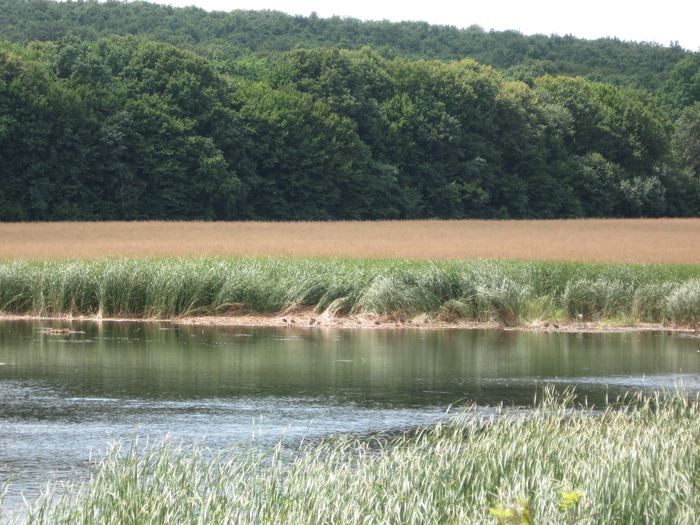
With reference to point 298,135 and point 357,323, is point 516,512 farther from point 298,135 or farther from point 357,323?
point 298,135

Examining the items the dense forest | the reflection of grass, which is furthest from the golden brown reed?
the reflection of grass

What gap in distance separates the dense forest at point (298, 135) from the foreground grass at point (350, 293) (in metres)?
31.6

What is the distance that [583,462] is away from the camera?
798cm

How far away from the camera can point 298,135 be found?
6606 centimetres

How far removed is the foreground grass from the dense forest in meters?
31.6

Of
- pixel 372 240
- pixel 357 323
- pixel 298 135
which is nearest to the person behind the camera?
pixel 357 323

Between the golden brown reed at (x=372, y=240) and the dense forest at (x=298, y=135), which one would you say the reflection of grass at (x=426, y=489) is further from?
the dense forest at (x=298, y=135)

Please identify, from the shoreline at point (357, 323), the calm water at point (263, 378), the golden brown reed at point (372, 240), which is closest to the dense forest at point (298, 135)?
the golden brown reed at point (372, 240)

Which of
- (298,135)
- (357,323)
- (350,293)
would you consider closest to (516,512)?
(357,323)

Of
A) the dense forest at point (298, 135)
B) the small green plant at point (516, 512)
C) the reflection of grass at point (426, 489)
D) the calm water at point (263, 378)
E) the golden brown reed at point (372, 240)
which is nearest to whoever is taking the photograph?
the small green plant at point (516, 512)

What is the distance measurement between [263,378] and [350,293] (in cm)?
918

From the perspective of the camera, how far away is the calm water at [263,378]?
37.5 ft

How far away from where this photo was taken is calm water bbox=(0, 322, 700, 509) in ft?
37.5

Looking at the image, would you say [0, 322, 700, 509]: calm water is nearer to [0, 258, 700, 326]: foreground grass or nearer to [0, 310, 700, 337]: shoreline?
[0, 310, 700, 337]: shoreline
